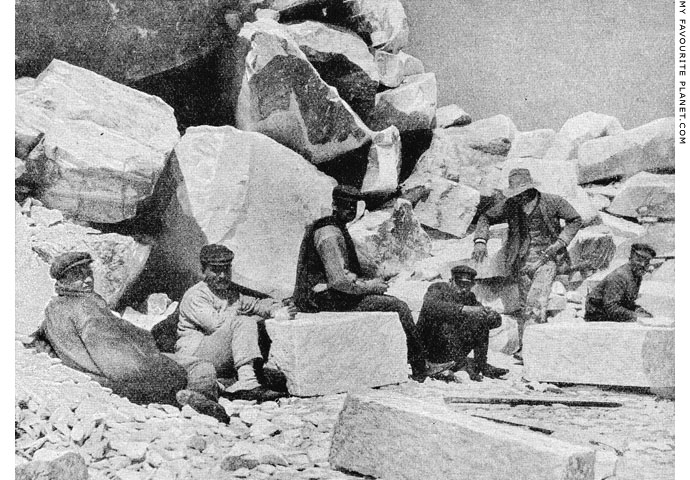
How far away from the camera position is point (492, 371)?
437 centimetres

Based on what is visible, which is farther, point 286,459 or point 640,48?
point 640,48

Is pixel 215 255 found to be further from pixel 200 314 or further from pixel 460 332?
pixel 460 332

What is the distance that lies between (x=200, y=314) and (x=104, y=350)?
2.27 feet

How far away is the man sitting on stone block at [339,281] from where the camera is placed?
13.7 ft

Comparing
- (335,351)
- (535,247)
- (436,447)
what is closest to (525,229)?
(535,247)

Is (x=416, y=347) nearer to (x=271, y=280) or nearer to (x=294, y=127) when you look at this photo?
(x=271, y=280)

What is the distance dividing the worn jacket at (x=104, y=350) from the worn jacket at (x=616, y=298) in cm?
289

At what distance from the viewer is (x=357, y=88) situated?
620 cm

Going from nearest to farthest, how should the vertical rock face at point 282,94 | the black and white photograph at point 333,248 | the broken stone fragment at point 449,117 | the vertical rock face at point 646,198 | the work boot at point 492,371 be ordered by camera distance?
1. the black and white photograph at point 333,248
2. the work boot at point 492,371
3. the vertical rock face at point 646,198
4. the vertical rock face at point 282,94
5. the broken stone fragment at point 449,117

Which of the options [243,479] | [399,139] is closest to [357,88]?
[399,139]

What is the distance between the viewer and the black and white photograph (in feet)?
10.1

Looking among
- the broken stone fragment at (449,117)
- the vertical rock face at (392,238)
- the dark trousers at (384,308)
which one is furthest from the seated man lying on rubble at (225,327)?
the broken stone fragment at (449,117)

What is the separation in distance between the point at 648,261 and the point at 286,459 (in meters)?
2.90

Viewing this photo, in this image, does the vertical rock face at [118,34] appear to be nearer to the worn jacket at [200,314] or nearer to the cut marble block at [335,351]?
the worn jacket at [200,314]
